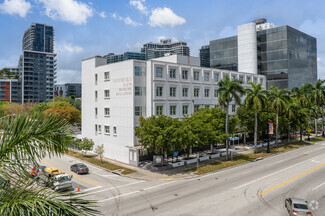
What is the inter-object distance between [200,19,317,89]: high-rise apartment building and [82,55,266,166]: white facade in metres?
47.3

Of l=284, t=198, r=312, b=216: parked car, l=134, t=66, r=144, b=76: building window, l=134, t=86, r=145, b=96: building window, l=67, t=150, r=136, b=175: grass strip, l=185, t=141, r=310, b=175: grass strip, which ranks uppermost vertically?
l=134, t=66, r=144, b=76: building window

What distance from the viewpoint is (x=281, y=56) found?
89812 millimetres

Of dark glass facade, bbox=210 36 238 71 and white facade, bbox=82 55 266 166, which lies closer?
white facade, bbox=82 55 266 166

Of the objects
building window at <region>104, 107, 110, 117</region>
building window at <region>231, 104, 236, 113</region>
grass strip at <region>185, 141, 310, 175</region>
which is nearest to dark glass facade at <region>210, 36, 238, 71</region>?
building window at <region>231, 104, 236, 113</region>

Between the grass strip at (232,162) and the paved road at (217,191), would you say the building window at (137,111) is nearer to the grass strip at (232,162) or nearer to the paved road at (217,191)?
the paved road at (217,191)

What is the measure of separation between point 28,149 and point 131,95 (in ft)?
122

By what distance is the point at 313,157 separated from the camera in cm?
4406

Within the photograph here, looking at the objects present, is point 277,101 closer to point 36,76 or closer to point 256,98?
point 256,98

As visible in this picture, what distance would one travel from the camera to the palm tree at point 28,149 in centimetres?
432

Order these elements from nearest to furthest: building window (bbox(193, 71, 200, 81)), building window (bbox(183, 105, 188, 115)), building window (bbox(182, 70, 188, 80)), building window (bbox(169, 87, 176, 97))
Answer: building window (bbox(169, 87, 176, 97)) → building window (bbox(183, 105, 188, 115)) → building window (bbox(182, 70, 188, 80)) → building window (bbox(193, 71, 200, 81))

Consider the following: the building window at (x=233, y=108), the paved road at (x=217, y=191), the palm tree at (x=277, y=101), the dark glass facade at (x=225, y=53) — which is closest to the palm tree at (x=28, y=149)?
the paved road at (x=217, y=191)

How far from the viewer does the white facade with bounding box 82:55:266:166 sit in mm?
41969

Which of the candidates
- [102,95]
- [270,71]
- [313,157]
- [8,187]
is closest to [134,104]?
[102,95]

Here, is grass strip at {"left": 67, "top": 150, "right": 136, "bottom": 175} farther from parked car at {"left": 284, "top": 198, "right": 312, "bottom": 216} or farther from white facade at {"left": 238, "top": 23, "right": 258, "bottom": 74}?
white facade at {"left": 238, "top": 23, "right": 258, "bottom": 74}
